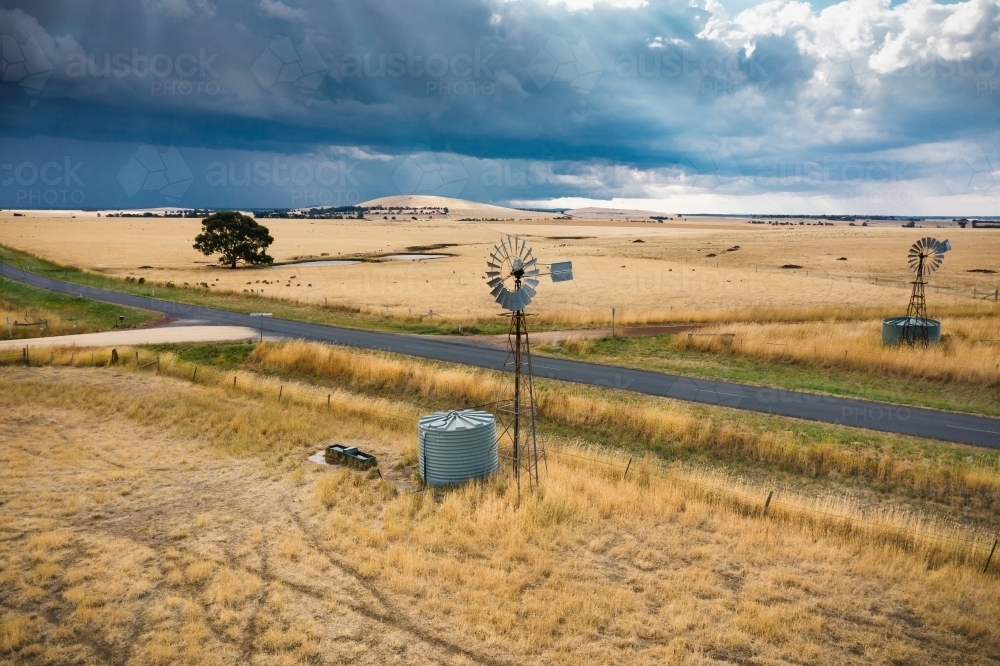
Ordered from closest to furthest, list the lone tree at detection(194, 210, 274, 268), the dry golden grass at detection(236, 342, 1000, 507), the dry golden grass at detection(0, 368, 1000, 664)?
the dry golden grass at detection(0, 368, 1000, 664) → the dry golden grass at detection(236, 342, 1000, 507) → the lone tree at detection(194, 210, 274, 268)

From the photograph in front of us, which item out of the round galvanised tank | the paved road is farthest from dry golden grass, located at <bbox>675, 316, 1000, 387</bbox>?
the paved road

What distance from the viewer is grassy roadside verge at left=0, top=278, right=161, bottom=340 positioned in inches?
1694

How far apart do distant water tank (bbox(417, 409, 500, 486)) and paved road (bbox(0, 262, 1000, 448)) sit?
39.1ft

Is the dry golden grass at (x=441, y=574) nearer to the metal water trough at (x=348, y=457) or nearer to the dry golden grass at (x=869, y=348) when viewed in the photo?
the metal water trough at (x=348, y=457)

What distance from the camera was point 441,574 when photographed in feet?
43.9

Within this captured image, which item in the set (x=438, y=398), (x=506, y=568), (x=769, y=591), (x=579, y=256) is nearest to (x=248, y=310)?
(x=438, y=398)

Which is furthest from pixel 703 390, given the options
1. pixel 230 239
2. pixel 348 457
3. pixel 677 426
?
pixel 230 239

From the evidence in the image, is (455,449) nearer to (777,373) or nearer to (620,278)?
(777,373)

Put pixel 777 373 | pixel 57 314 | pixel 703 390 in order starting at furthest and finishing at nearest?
pixel 57 314 < pixel 777 373 < pixel 703 390

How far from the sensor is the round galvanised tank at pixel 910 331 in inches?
1310

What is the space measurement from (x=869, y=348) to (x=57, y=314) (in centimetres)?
5546

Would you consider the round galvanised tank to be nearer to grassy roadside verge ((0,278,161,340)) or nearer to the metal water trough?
the metal water trough

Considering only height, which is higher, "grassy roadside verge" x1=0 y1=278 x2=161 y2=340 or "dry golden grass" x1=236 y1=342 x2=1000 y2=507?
"grassy roadside verge" x1=0 y1=278 x2=161 y2=340

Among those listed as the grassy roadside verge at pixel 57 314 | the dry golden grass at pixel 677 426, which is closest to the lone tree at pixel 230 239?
the grassy roadside verge at pixel 57 314
